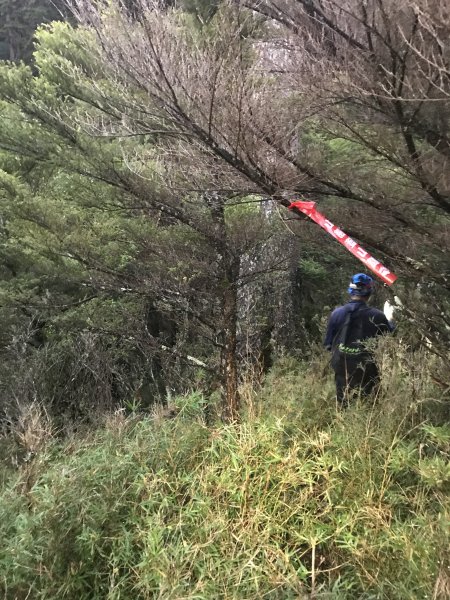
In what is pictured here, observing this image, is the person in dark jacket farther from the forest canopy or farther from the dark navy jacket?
the forest canopy

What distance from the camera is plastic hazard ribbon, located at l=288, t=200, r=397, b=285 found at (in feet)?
10.5

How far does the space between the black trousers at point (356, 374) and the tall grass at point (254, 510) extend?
0.83ft

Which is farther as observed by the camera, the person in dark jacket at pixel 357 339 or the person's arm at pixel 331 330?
the person's arm at pixel 331 330

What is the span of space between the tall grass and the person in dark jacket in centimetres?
31

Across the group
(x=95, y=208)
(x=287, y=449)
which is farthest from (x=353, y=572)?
(x=95, y=208)

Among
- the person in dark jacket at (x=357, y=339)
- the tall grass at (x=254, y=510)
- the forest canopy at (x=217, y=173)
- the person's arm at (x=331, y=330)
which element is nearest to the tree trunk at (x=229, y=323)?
the forest canopy at (x=217, y=173)

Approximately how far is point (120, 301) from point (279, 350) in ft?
9.71

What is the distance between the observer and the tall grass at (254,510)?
2.37m

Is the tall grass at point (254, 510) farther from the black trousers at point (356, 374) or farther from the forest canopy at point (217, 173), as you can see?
the forest canopy at point (217, 173)

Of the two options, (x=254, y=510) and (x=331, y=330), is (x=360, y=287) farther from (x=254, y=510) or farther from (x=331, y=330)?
(x=254, y=510)

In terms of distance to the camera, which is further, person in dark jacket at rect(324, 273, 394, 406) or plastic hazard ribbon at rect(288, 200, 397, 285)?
person in dark jacket at rect(324, 273, 394, 406)

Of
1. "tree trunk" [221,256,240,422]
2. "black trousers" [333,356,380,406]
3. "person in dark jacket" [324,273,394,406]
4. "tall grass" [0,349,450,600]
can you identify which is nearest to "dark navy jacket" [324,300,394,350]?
"person in dark jacket" [324,273,394,406]

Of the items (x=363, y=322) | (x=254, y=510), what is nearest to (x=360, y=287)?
(x=363, y=322)

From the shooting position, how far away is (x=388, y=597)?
86.8 inches
